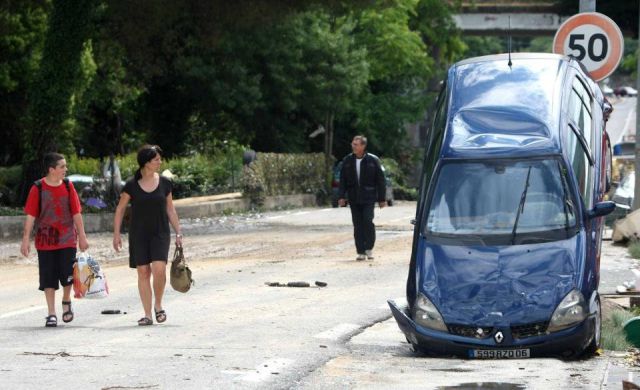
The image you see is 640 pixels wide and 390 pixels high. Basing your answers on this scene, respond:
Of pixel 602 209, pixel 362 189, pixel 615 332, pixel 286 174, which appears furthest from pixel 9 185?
pixel 602 209

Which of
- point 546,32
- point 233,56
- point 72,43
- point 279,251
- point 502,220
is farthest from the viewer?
point 546,32

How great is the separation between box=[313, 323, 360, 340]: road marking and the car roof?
74.1 inches

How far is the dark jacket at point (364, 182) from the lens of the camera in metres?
21.2

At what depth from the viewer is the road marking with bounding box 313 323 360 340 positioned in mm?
12703

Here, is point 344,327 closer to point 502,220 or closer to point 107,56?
point 502,220

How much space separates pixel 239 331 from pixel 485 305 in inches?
107

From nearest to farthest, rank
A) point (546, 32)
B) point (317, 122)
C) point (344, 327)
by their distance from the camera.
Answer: point (344, 327) → point (317, 122) → point (546, 32)

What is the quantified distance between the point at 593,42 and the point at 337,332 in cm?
528

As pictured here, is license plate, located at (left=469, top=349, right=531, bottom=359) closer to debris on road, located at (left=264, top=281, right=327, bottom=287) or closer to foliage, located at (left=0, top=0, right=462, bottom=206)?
debris on road, located at (left=264, top=281, right=327, bottom=287)

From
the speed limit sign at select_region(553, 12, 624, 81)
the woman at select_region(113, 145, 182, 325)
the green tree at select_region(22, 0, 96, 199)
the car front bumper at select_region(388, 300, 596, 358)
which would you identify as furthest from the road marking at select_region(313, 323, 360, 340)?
the green tree at select_region(22, 0, 96, 199)

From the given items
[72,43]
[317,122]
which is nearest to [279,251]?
[72,43]

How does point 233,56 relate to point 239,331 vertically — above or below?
above

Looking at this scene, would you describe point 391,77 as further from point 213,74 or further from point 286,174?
point 286,174

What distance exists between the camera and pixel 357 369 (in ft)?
35.2
